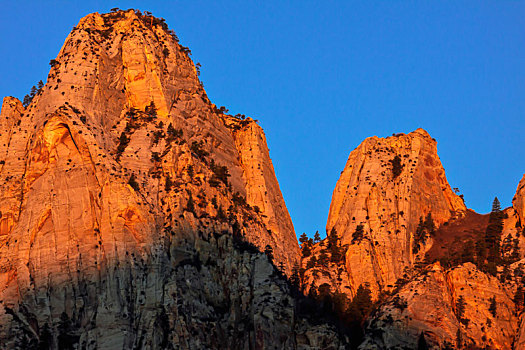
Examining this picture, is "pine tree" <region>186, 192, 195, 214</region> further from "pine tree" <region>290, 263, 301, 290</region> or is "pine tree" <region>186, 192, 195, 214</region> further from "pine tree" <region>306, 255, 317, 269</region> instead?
"pine tree" <region>306, 255, 317, 269</region>

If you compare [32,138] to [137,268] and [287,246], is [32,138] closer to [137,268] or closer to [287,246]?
[137,268]

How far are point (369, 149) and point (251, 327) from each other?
1655 inches

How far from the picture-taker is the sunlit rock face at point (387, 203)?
527 ft

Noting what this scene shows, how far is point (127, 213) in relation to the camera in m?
142

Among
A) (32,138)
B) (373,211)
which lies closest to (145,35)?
(32,138)

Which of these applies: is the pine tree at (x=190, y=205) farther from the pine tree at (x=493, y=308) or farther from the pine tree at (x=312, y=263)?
the pine tree at (x=493, y=308)

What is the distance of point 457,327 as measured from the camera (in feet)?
481

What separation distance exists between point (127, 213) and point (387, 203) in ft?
130

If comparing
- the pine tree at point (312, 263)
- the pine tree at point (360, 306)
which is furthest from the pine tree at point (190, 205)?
the pine tree at point (360, 306)

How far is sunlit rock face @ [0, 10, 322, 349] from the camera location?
137 metres

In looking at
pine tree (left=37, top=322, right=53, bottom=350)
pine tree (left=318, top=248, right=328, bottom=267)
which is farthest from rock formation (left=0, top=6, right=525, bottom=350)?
pine tree (left=318, top=248, right=328, bottom=267)

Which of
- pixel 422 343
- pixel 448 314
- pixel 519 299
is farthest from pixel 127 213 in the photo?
pixel 519 299

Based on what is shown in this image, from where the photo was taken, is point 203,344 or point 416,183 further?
point 416,183

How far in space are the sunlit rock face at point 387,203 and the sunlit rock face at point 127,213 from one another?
8152mm
